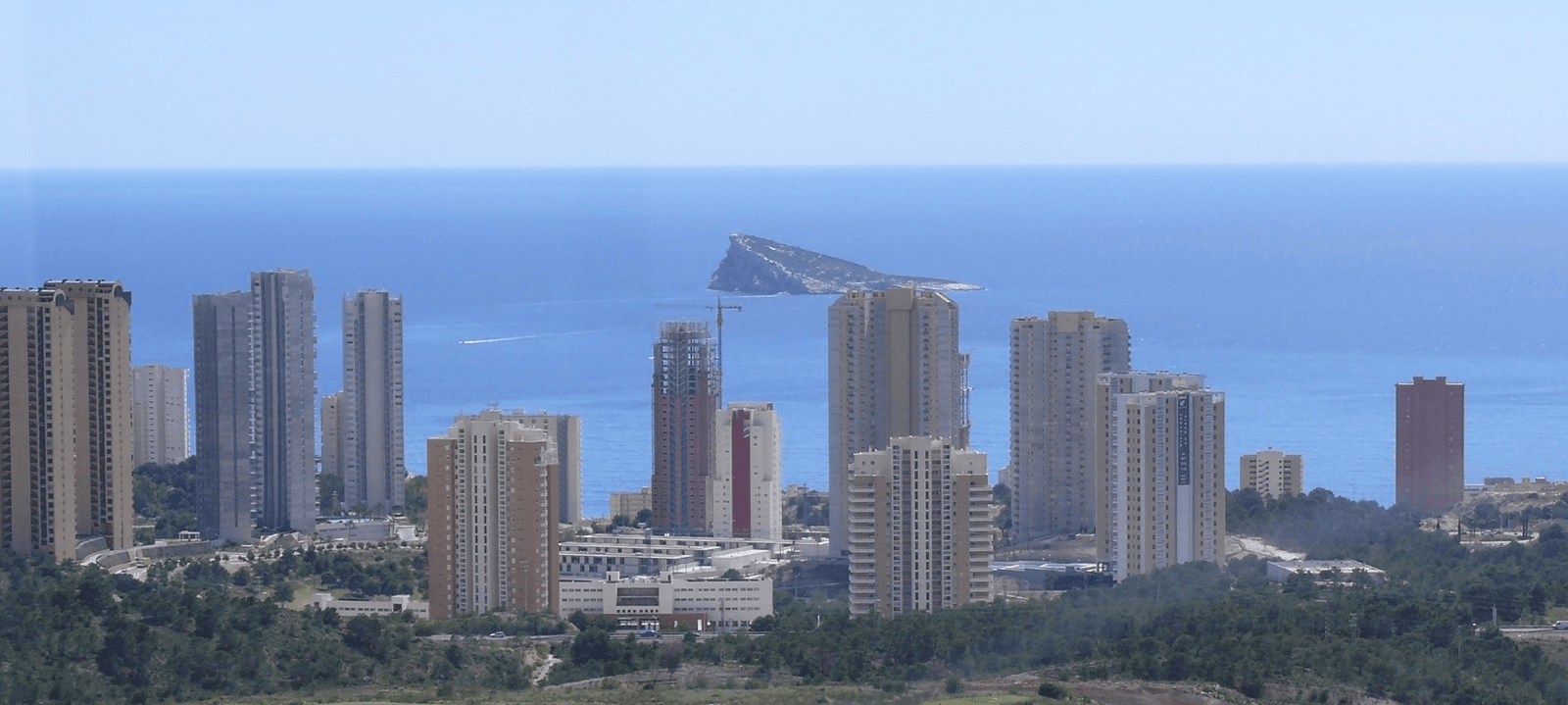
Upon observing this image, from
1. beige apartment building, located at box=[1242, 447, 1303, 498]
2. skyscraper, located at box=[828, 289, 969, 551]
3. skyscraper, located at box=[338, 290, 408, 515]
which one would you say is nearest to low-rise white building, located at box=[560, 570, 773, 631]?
skyscraper, located at box=[828, 289, 969, 551]

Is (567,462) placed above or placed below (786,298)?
below

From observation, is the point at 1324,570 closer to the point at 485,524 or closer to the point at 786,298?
the point at 485,524

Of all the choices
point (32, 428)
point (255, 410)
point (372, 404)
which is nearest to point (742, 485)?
point (372, 404)

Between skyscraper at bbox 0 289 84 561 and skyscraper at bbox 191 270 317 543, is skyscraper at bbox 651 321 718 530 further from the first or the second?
skyscraper at bbox 0 289 84 561

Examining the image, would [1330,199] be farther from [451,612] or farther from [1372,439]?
[451,612]

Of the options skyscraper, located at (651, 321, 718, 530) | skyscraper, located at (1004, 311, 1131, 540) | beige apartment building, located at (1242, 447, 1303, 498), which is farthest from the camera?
beige apartment building, located at (1242, 447, 1303, 498)
